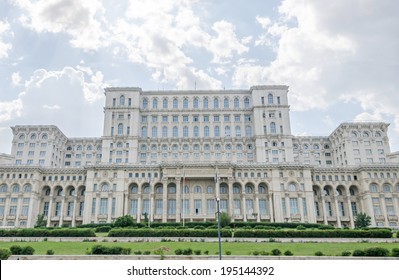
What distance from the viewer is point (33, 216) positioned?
92.2 m

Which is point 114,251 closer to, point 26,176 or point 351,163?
point 26,176

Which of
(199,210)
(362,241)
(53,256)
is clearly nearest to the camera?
(53,256)

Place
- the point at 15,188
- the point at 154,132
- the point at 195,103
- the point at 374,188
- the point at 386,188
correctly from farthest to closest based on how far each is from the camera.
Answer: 1. the point at 195,103
2. the point at 154,132
3. the point at 15,188
4. the point at 386,188
5. the point at 374,188

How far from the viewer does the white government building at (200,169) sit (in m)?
90.2

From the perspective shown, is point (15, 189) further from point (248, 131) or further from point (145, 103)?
point (248, 131)

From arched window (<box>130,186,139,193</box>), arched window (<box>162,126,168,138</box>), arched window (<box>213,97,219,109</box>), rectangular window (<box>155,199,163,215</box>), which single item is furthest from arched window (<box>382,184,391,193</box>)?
arched window (<box>130,186,139,193</box>)

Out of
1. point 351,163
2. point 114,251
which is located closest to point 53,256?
point 114,251

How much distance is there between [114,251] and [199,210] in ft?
187

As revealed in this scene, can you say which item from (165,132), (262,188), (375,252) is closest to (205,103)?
(165,132)

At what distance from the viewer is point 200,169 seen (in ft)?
297

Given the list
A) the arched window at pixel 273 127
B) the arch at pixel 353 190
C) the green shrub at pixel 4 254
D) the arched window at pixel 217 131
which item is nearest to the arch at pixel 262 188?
the arched window at pixel 273 127

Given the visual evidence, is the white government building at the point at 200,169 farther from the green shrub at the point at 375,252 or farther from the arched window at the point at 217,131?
the green shrub at the point at 375,252

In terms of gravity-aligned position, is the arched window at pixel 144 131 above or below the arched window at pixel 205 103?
below

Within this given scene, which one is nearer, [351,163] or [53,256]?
[53,256]
